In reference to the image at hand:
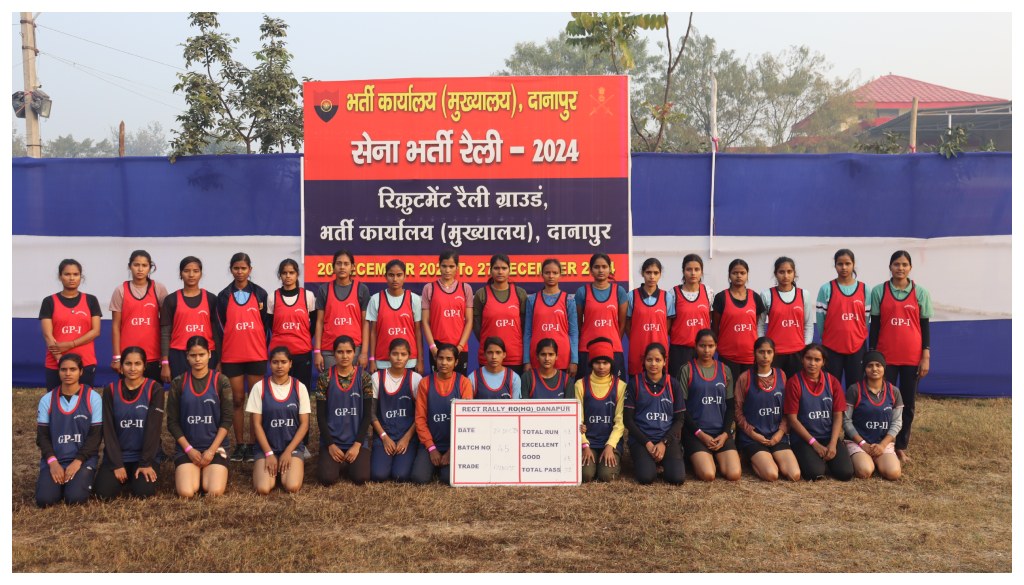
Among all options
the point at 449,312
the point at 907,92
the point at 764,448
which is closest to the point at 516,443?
the point at 449,312

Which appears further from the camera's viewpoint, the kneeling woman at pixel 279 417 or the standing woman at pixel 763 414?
the standing woman at pixel 763 414

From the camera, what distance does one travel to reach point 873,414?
17.5 ft

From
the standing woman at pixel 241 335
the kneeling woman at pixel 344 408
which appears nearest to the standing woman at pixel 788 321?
the kneeling woman at pixel 344 408

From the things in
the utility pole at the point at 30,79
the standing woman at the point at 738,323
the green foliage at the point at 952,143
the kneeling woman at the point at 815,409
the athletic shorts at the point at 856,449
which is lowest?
the athletic shorts at the point at 856,449

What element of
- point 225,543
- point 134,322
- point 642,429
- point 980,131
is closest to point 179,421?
point 134,322

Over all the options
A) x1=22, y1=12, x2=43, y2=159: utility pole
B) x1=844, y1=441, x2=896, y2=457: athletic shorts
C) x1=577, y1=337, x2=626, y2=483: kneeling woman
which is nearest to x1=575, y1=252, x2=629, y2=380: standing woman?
x1=577, y1=337, x2=626, y2=483: kneeling woman

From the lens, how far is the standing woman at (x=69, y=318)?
546cm

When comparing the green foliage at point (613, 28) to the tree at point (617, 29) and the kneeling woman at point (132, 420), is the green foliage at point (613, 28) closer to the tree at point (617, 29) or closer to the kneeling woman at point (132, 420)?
the tree at point (617, 29)

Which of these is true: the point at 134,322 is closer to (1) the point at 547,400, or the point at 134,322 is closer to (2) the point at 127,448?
(2) the point at 127,448

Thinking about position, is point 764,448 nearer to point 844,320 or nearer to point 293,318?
point 844,320

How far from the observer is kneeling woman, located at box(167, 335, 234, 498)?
193 inches

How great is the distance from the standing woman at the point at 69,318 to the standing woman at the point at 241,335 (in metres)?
0.78

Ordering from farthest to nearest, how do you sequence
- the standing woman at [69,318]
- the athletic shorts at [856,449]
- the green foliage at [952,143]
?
the green foliage at [952,143]
the standing woman at [69,318]
the athletic shorts at [856,449]

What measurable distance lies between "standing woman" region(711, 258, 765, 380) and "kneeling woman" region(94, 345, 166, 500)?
3268 millimetres
